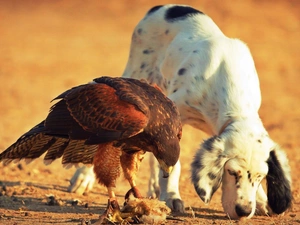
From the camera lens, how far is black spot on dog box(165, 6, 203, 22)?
30.9ft

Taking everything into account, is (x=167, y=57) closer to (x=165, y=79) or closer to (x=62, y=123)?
(x=165, y=79)

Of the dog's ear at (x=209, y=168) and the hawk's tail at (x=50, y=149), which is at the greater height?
the hawk's tail at (x=50, y=149)

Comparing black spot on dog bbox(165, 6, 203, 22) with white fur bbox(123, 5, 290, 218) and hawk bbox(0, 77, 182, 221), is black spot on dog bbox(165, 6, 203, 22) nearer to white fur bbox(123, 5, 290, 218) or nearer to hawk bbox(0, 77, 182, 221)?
white fur bbox(123, 5, 290, 218)

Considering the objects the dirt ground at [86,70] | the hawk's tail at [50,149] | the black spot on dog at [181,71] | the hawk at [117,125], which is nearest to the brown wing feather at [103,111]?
the hawk at [117,125]

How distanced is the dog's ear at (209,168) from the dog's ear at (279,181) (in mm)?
440

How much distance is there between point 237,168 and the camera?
6.98m

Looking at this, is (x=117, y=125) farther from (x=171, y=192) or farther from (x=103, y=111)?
(x=171, y=192)

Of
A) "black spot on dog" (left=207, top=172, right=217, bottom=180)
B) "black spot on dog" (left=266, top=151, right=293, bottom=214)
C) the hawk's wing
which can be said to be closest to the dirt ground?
"black spot on dog" (left=266, top=151, right=293, bottom=214)

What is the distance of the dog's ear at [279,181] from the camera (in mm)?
7172

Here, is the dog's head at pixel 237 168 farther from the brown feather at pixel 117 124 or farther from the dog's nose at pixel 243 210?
the brown feather at pixel 117 124

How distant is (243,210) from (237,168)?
0.35 meters

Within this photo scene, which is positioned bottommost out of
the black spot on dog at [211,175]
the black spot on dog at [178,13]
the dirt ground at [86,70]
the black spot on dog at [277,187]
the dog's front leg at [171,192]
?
the dirt ground at [86,70]

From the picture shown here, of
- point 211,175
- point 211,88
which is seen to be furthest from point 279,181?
point 211,88

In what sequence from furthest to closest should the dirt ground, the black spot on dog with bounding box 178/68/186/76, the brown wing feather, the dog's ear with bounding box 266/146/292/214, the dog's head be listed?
the black spot on dog with bounding box 178/68/186/76
the dirt ground
the dog's ear with bounding box 266/146/292/214
the dog's head
the brown wing feather
